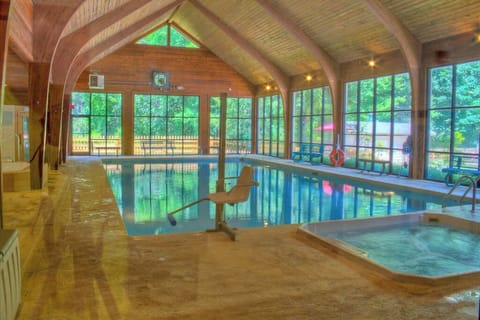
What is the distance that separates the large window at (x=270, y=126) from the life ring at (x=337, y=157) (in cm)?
455

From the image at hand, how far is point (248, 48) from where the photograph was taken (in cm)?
1686

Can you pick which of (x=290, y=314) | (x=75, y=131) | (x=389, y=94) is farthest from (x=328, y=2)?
(x=75, y=131)

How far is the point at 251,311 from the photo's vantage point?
3.02 m

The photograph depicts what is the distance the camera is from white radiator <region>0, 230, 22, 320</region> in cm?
245

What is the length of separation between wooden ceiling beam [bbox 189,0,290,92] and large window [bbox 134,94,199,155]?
4292 mm

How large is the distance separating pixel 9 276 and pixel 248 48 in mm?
15152

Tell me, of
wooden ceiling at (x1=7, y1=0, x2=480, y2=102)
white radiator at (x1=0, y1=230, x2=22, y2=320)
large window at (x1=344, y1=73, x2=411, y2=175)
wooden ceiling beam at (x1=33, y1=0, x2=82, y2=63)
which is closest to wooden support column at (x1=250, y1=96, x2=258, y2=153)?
wooden ceiling at (x1=7, y1=0, x2=480, y2=102)

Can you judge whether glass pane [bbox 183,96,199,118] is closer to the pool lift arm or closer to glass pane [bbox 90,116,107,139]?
glass pane [bbox 90,116,107,139]

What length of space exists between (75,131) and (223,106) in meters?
15.3

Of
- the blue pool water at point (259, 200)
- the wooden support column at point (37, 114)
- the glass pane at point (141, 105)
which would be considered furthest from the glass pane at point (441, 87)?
the glass pane at point (141, 105)

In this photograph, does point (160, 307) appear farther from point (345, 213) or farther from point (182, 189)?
point (182, 189)

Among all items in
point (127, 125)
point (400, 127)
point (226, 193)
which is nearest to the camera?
point (226, 193)

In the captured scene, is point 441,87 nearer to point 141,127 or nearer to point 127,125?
point 141,127

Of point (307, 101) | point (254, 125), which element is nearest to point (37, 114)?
point (307, 101)
